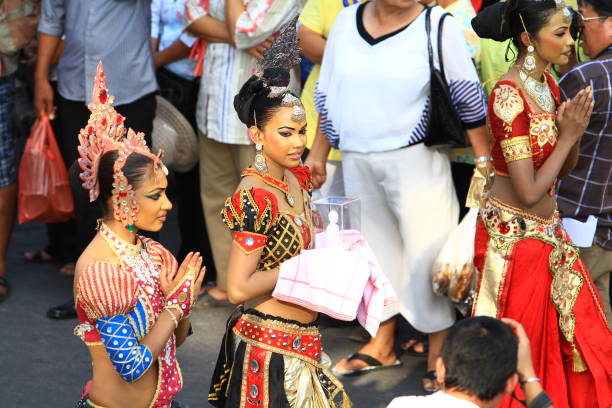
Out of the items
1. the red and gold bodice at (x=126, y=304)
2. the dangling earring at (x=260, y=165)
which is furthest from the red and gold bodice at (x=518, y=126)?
the red and gold bodice at (x=126, y=304)

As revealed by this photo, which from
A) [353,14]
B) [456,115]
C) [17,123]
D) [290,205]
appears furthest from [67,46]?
[290,205]

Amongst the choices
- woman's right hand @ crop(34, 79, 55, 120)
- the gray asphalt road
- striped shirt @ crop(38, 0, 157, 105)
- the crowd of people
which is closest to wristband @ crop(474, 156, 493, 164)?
the crowd of people

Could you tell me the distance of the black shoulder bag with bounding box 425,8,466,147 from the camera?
16.7ft

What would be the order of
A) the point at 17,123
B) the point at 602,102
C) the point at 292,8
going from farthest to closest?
the point at 17,123
the point at 292,8
the point at 602,102

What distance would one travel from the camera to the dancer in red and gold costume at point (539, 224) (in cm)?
425

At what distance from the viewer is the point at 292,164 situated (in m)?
3.82

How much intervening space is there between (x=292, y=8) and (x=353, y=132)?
1.15m

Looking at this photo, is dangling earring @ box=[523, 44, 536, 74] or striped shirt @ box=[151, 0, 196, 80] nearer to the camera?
dangling earring @ box=[523, 44, 536, 74]

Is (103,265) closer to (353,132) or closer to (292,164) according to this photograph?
(292,164)

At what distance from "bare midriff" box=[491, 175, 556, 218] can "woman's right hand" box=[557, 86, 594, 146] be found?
30 centimetres

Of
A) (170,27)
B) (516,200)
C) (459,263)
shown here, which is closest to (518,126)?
(516,200)

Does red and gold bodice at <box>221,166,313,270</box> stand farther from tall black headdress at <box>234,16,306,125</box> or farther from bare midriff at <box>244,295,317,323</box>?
tall black headdress at <box>234,16,306,125</box>

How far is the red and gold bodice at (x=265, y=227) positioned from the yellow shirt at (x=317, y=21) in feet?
6.77

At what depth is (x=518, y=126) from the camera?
4242 mm
